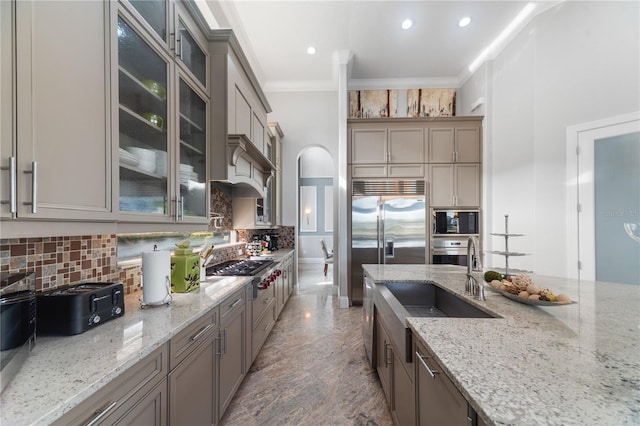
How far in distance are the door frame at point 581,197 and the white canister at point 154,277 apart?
3.85 meters

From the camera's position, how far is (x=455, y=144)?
409 cm

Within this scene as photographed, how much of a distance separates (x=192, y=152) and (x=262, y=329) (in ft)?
5.83

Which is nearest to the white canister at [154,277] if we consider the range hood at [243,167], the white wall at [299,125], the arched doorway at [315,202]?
the range hood at [243,167]

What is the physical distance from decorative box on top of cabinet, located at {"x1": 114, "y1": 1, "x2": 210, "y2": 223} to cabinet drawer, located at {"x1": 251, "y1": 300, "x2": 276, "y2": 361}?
117 centimetres

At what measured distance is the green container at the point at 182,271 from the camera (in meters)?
1.61

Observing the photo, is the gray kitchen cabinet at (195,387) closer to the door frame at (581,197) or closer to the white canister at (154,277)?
the white canister at (154,277)

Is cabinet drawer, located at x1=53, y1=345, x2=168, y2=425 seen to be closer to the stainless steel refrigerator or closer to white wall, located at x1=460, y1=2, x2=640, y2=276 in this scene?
the stainless steel refrigerator

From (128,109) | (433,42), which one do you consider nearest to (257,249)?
(128,109)

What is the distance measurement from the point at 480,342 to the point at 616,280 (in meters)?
2.77

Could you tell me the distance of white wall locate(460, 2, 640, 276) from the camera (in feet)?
8.02

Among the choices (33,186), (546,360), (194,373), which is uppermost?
(33,186)

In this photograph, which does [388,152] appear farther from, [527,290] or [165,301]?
[165,301]

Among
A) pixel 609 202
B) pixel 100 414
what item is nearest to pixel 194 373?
pixel 100 414

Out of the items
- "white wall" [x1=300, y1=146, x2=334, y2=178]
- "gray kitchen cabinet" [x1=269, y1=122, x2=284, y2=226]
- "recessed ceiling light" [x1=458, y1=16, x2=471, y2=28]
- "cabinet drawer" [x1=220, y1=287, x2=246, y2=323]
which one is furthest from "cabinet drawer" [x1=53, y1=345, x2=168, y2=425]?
"white wall" [x1=300, y1=146, x2=334, y2=178]
